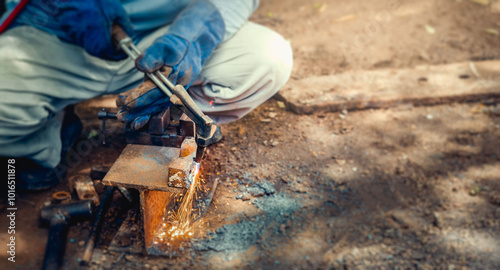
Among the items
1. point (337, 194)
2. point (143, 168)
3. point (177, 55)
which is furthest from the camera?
point (337, 194)

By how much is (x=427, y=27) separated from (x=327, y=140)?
2855 mm

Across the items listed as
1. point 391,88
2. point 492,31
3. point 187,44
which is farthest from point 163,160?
point 492,31

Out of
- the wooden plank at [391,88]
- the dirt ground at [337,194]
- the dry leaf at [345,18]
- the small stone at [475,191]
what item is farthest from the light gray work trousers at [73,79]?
the dry leaf at [345,18]

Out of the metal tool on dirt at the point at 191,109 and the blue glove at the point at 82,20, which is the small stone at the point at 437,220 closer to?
the metal tool on dirt at the point at 191,109

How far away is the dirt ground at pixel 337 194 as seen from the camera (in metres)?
2.34

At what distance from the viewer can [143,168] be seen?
227cm

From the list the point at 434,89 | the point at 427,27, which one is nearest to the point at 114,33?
the point at 434,89

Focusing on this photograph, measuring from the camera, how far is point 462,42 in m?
4.73

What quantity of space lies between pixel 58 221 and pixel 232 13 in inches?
79.0

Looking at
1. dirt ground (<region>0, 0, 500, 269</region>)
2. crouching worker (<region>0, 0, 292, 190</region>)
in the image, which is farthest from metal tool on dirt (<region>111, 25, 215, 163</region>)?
dirt ground (<region>0, 0, 500, 269</region>)

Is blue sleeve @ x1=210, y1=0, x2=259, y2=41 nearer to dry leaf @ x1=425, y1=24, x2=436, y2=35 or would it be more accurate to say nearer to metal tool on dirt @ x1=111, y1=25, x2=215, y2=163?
metal tool on dirt @ x1=111, y1=25, x2=215, y2=163

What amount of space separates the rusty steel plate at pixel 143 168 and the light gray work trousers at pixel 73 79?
71cm

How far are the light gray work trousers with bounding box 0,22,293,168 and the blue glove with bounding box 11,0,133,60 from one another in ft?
0.26

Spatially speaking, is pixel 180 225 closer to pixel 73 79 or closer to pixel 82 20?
pixel 73 79
